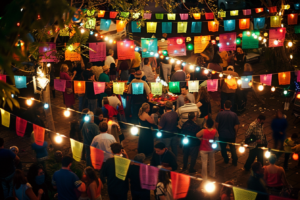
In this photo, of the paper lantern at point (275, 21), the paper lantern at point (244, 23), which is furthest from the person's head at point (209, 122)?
the paper lantern at point (275, 21)

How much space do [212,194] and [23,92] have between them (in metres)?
8.75

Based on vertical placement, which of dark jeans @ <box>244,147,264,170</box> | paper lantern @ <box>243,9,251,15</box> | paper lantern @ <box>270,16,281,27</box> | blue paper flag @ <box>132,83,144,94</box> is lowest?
dark jeans @ <box>244,147,264,170</box>

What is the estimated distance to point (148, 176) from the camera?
19.9 ft

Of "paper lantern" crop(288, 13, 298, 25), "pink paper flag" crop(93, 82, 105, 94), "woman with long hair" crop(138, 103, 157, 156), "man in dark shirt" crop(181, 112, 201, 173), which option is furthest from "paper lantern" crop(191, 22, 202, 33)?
"man in dark shirt" crop(181, 112, 201, 173)

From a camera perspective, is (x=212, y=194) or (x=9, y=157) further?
(x=9, y=157)

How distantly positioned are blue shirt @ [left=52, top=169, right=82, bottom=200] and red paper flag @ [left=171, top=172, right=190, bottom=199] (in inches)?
67.9

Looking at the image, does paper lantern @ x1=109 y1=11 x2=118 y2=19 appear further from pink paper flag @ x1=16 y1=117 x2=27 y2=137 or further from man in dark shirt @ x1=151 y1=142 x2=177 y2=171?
man in dark shirt @ x1=151 y1=142 x2=177 y2=171

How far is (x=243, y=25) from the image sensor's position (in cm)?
1162

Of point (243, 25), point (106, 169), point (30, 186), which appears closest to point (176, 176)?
point (106, 169)

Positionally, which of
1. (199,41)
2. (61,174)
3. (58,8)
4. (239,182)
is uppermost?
(58,8)

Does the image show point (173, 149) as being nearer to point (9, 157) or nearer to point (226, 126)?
point (226, 126)

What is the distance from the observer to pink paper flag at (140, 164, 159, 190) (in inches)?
236

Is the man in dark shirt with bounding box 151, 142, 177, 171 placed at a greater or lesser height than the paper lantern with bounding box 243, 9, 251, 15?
lesser

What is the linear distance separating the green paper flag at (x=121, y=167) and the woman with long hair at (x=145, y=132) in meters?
2.62
